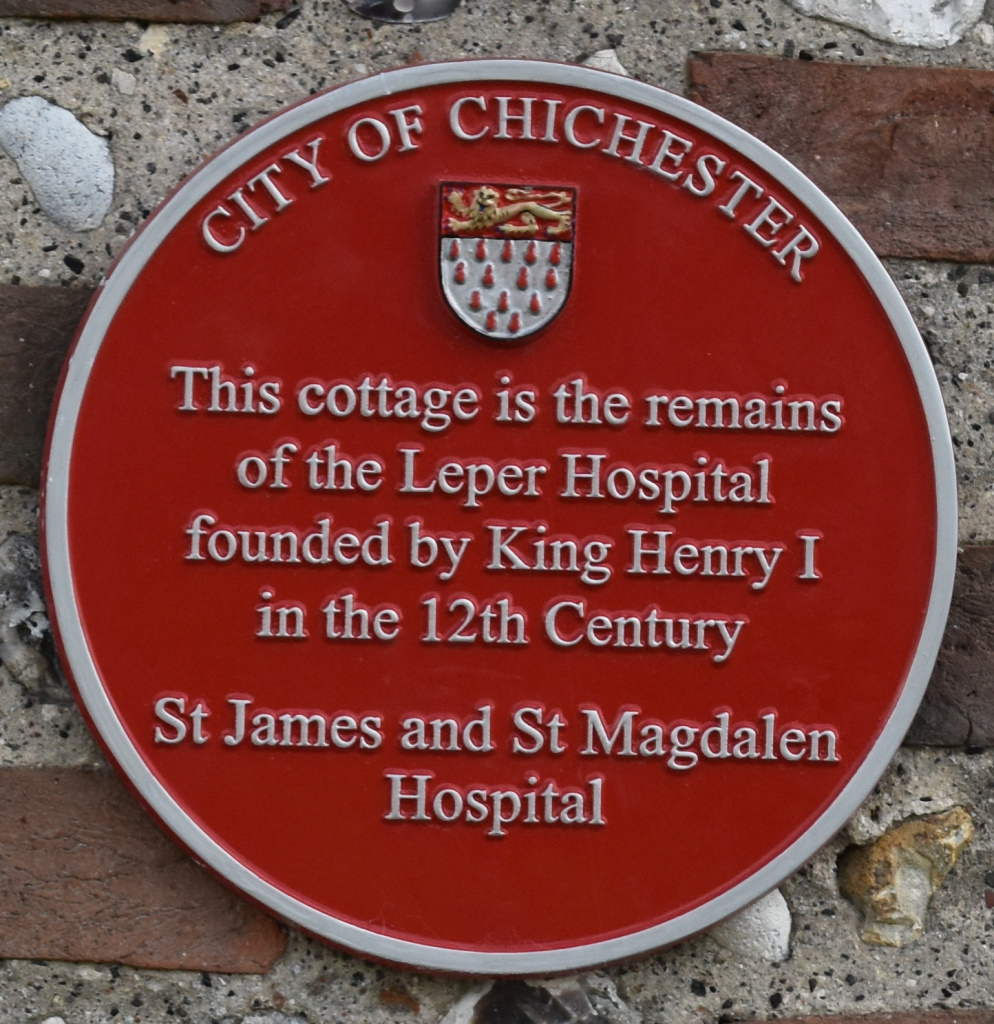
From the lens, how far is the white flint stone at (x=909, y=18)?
195cm

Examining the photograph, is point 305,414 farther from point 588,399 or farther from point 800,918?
point 800,918

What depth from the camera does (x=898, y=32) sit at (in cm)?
196

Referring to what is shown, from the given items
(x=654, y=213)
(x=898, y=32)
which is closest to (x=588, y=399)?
(x=654, y=213)

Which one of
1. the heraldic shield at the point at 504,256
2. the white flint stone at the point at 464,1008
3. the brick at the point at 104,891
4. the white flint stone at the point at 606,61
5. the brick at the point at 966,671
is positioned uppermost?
the white flint stone at the point at 606,61

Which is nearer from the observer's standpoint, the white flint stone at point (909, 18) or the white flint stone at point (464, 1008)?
the white flint stone at point (464, 1008)

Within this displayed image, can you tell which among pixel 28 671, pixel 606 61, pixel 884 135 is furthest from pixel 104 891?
pixel 884 135

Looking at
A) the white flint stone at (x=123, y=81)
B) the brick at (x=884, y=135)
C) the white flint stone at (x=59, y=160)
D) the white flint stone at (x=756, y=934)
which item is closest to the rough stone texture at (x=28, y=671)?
the white flint stone at (x=59, y=160)

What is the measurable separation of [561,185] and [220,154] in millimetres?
482

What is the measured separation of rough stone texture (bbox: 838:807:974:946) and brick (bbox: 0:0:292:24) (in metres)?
1.54

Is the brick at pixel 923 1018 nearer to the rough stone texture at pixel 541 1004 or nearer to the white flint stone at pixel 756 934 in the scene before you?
the white flint stone at pixel 756 934

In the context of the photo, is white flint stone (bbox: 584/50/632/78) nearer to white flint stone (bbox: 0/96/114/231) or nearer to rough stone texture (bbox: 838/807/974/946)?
white flint stone (bbox: 0/96/114/231)

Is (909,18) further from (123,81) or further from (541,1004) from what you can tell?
(541,1004)

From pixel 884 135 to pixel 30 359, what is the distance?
4.37 feet

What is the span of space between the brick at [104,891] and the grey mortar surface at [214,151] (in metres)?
0.03
